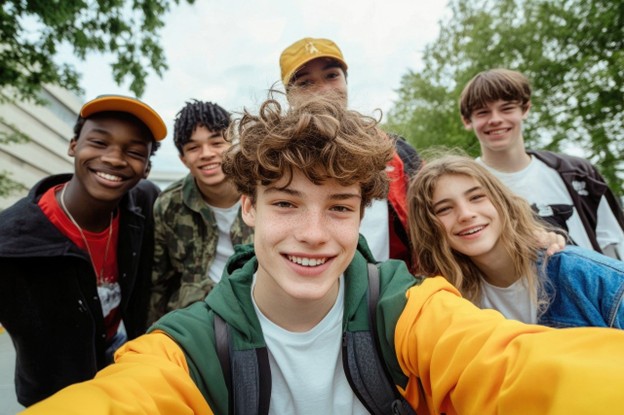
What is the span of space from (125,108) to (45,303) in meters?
1.41

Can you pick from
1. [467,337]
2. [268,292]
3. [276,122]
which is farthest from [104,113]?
[467,337]

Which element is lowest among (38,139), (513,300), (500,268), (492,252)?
(513,300)

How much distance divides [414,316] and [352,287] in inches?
13.2

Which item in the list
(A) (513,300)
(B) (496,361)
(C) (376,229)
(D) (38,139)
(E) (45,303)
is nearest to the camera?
(B) (496,361)

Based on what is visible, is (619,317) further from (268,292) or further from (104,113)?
(104,113)

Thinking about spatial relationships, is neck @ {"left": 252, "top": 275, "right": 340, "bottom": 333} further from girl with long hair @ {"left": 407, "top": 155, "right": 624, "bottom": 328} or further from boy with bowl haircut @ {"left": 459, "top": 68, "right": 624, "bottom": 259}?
boy with bowl haircut @ {"left": 459, "top": 68, "right": 624, "bottom": 259}

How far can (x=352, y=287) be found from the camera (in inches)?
71.7

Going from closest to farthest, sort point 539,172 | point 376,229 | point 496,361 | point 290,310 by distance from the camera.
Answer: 1. point 496,361
2. point 290,310
3. point 376,229
4. point 539,172

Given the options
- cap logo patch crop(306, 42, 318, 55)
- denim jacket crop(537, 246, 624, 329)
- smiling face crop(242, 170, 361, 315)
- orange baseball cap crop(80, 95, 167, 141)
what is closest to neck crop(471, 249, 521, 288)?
denim jacket crop(537, 246, 624, 329)

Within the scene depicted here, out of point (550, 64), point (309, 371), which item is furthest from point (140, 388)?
point (550, 64)

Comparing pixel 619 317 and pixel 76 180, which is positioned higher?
pixel 76 180

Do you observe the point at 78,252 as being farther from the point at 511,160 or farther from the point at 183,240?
the point at 511,160

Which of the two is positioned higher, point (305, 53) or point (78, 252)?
point (305, 53)

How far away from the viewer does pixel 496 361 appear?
3.98 feet
